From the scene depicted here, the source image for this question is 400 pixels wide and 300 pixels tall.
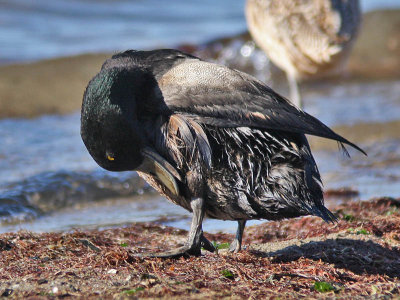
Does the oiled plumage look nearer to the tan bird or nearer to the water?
the water

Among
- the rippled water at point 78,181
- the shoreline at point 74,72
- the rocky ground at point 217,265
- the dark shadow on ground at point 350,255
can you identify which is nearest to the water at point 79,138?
the rippled water at point 78,181

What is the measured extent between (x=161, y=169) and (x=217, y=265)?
722 mm

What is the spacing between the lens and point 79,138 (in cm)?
973

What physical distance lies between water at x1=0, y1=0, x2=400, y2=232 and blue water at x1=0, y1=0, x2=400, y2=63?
0.03 m

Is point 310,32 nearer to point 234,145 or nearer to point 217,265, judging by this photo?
point 234,145

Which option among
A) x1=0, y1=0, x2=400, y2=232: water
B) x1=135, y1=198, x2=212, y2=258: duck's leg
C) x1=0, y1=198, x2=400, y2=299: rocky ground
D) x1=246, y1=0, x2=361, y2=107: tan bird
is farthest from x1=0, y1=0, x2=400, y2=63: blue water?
x1=135, y1=198, x2=212, y2=258: duck's leg

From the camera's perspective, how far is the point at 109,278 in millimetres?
4074

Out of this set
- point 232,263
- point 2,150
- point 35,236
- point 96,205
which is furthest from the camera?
point 2,150

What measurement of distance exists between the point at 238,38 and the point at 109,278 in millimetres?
12344

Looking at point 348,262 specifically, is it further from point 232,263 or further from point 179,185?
point 179,185

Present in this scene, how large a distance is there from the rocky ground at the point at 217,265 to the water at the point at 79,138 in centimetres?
111

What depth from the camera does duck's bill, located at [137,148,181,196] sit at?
4.47 m

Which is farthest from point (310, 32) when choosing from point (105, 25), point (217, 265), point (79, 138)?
point (105, 25)

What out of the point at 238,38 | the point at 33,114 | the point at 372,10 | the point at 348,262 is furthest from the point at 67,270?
the point at 372,10
